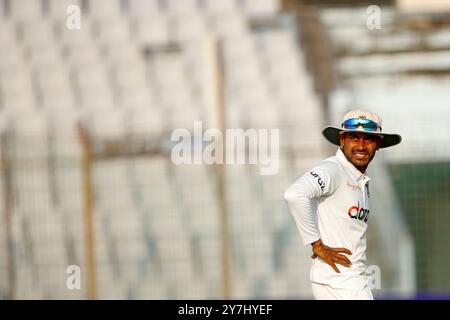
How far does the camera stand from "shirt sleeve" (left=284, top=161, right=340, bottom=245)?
431 cm

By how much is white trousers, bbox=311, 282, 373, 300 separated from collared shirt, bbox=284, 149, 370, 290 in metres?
0.02

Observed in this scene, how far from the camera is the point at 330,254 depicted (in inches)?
174

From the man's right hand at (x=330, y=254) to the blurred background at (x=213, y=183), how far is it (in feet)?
15.1

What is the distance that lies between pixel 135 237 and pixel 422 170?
9.42ft

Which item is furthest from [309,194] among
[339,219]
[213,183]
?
[213,183]

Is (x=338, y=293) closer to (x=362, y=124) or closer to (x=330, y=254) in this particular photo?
(x=330, y=254)

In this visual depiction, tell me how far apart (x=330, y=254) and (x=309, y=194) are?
0.30 metres

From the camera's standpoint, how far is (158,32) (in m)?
13.9

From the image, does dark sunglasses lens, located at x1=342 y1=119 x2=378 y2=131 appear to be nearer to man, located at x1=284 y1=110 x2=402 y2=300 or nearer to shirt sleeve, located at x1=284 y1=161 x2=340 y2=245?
man, located at x1=284 y1=110 x2=402 y2=300

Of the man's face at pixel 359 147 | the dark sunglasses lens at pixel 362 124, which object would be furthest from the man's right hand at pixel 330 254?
the dark sunglasses lens at pixel 362 124

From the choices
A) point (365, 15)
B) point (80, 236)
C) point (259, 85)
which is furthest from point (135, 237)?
point (365, 15)

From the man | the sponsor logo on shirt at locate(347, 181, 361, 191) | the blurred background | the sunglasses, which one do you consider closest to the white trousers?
the man
